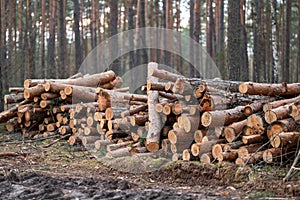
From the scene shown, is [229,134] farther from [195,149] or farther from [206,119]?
[195,149]

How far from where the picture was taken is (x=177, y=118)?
7699 mm

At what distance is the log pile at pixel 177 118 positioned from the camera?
21.3ft

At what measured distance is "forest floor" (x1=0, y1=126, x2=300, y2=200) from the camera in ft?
17.1

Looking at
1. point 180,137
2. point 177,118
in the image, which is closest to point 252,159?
point 180,137

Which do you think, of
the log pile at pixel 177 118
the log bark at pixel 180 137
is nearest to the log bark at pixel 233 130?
the log pile at pixel 177 118

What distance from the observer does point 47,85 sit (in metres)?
10.1

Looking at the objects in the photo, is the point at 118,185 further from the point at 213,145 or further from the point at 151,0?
the point at 151,0

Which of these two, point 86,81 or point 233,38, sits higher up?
point 233,38

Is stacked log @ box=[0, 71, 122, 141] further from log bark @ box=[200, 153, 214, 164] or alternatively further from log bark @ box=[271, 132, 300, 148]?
log bark @ box=[271, 132, 300, 148]

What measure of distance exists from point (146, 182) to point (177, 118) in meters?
1.63

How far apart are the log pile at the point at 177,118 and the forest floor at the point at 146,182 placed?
15.3 inches

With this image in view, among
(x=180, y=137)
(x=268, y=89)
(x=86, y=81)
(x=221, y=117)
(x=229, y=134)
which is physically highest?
(x=86, y=81)

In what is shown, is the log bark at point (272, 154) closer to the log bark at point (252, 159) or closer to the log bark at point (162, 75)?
the log bark at point (252, 159)

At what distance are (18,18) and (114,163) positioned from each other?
2389cm
